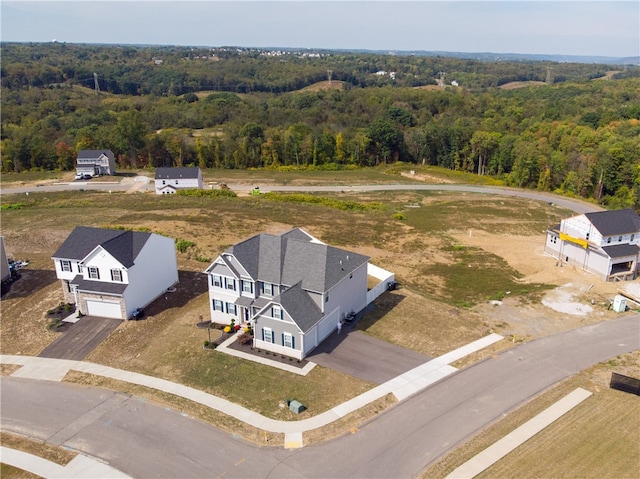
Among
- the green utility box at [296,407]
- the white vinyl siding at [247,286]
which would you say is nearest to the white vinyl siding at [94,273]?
the white vinyl siding at [247,286]

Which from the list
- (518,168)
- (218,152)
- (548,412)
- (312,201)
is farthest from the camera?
(218,152)

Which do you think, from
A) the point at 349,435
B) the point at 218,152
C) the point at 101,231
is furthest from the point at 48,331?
the point at 218,152

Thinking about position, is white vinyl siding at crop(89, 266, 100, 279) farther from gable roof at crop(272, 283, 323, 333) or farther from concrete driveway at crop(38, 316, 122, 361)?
gable roof at crop(272, 283, 323, 333)

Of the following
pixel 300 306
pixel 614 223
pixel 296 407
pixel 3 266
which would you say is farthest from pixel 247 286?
pixel 614 223

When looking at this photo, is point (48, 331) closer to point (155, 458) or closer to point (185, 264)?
point (185, 264)

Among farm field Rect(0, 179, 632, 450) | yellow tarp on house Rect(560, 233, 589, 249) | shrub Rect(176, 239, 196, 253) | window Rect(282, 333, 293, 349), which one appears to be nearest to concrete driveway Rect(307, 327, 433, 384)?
farm field Rect(0, 179, 632, 450)

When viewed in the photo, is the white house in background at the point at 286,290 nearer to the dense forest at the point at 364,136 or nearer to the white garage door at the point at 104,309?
the white garage door at the point at 104,309
